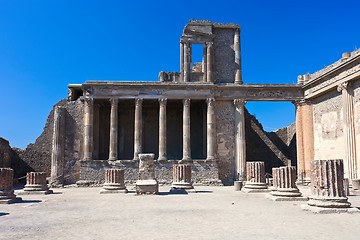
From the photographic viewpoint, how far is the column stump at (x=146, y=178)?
1438 cm

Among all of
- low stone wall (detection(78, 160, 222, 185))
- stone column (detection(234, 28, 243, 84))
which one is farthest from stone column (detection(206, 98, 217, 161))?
stone column (detection(234, 28, 243, 84))

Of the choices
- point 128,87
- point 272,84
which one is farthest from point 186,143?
point 272,84

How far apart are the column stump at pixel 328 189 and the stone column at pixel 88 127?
15672 mm

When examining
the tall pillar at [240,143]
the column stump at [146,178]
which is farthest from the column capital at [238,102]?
the column stump at [146,178]

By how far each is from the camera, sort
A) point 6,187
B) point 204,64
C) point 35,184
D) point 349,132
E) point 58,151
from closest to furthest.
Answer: point 6,187
point 35,184
point 349,132
point 58,151
point 204,64

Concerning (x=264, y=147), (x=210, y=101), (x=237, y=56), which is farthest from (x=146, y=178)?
(x=264, y=147)

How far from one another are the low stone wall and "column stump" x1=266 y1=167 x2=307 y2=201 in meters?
9.59

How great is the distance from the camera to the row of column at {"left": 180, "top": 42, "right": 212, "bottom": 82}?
78.2 ft

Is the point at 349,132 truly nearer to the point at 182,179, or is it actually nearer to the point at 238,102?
the point at 238,102

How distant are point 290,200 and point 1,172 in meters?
10.5

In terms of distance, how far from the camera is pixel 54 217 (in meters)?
8.48

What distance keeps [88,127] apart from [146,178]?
30.0ft

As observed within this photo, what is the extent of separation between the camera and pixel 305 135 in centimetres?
2294

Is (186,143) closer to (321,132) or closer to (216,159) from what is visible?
(216,159)
